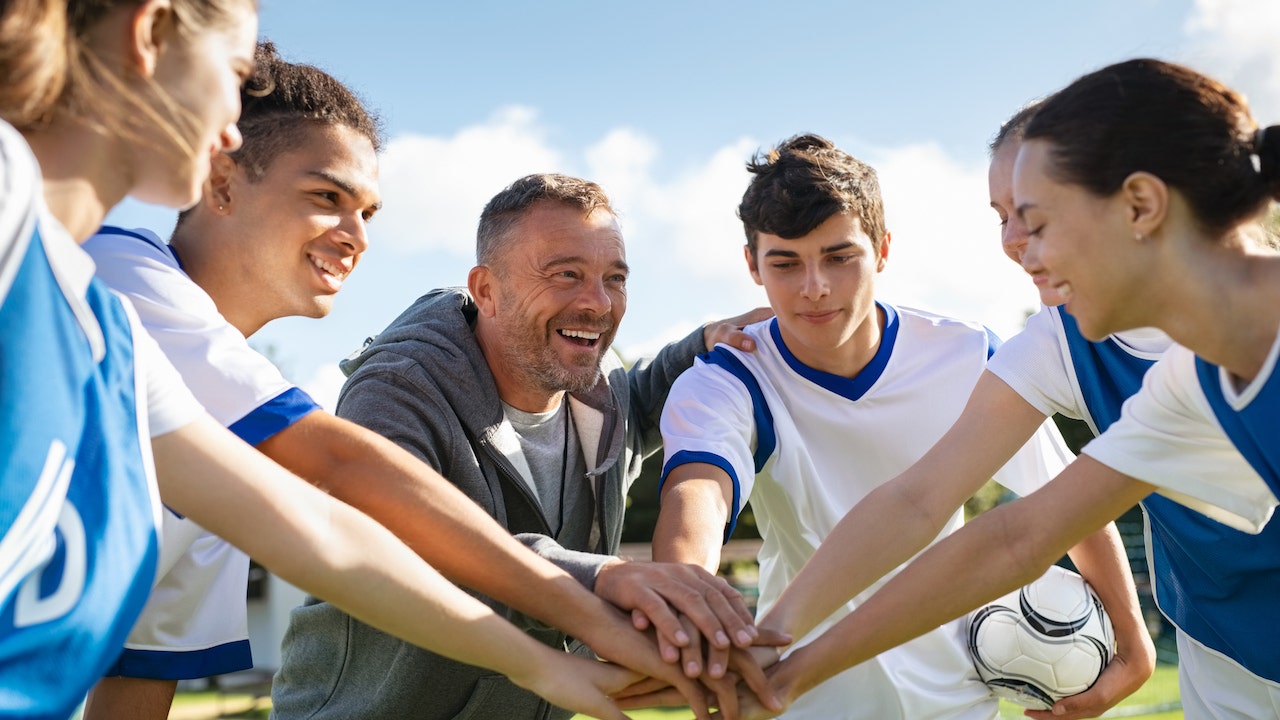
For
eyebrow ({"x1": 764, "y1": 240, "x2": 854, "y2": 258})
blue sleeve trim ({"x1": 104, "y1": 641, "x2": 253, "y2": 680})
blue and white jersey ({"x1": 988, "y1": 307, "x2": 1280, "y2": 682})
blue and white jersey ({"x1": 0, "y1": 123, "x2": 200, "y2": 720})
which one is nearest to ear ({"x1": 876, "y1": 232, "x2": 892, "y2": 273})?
eyebrow ({"x1": 764, "y1": 240, "x2": 854, "y2": 258})

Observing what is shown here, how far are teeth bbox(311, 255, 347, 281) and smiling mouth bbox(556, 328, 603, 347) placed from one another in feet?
2.83

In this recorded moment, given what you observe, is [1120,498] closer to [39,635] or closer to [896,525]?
[896,525]

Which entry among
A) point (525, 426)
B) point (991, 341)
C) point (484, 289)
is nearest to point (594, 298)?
point (484, 289)

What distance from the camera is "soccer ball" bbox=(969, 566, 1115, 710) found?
386 centimetres

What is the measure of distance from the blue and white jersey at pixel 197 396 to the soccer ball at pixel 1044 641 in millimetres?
2583

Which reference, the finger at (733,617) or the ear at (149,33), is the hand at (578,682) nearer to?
the finger at (733,617)

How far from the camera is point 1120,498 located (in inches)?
110

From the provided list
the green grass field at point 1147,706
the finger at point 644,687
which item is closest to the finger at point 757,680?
the finger at point 644,687

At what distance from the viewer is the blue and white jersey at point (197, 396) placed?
2.86 m

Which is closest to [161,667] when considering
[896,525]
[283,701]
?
[283,701]

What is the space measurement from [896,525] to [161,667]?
2401mm

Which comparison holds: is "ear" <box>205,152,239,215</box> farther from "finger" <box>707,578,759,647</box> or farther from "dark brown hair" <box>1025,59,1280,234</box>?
"dark brown hair" <box>1025,59,1280,234</box>

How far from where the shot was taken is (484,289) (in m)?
4.51

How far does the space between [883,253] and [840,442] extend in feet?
3.13
